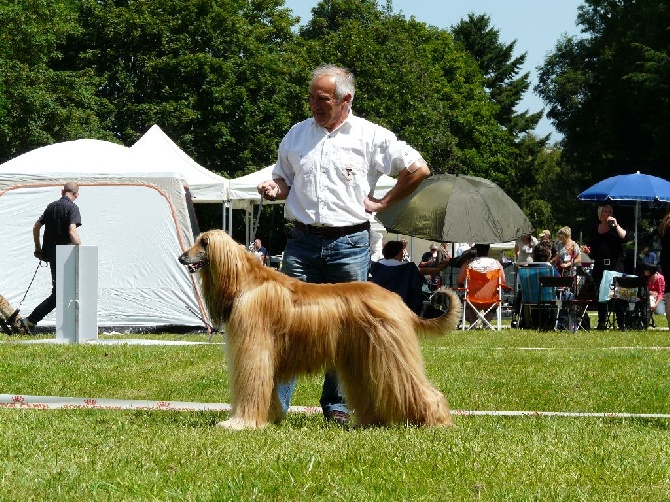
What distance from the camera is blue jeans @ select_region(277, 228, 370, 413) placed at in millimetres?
6422

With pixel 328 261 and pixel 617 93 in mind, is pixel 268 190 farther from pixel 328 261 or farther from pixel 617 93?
pixel 617 93

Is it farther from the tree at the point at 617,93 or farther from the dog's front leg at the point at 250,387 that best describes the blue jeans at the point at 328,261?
the tree at the point at 617,93

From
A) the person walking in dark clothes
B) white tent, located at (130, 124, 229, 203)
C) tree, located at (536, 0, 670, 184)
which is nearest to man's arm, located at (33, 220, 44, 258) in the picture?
the person walking in dark clothes

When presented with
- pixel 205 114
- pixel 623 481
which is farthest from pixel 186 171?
pixel 205 114

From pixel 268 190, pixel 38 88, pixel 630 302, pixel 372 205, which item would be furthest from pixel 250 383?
pixel 38 88

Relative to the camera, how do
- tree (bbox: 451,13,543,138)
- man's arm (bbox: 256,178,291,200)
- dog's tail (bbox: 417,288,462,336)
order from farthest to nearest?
tree (bbox: 451,13,543,138) < man's arm (bbox: 256,178,291,200) < dog's tail (bbox: 417,288,462,336)

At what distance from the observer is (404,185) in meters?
6.45

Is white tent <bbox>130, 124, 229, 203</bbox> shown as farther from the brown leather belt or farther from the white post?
the brown leather belt

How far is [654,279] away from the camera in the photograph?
20.2 meters

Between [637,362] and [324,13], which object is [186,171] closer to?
[637,362]

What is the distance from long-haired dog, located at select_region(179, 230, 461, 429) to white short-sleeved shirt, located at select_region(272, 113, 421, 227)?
1.87ft

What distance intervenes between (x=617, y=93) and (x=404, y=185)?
37051mm

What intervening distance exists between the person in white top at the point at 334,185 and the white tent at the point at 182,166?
10861 millimetres

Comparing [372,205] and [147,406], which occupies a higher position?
[372,205]
